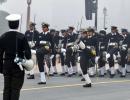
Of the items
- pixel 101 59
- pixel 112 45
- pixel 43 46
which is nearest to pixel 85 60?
pixel 43 46

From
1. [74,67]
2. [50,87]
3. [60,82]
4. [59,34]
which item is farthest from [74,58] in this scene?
[50,87]

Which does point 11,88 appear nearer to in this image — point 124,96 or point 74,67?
point 124,96

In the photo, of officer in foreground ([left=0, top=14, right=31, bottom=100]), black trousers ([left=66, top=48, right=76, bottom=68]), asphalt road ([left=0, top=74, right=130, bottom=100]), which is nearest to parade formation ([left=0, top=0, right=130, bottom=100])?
black trousers ([left=66, top=48, right=76, bottom=68])

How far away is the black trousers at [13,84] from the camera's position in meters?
9.34

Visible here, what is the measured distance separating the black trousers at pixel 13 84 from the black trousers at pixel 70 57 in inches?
439

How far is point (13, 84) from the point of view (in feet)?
30.7

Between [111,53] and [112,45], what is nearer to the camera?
[111,53]

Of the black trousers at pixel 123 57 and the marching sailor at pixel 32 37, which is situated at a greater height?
the marching sailor at pixel 32 37

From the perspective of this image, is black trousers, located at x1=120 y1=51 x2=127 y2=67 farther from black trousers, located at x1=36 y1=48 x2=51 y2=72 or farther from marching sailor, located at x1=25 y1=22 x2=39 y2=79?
black trousers, located at x1=36 y1=48 x2=51 y2=72

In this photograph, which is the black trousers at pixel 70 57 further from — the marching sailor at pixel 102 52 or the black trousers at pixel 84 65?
the black trousers at pixel 84 65

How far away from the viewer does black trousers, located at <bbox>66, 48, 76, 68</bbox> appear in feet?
67.5

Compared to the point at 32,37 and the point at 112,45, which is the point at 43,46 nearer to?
the point at 32,37

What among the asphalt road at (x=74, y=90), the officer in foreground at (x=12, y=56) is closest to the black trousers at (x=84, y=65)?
the asphalt road at (x=74, y=90)

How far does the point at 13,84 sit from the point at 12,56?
1.63 feet
